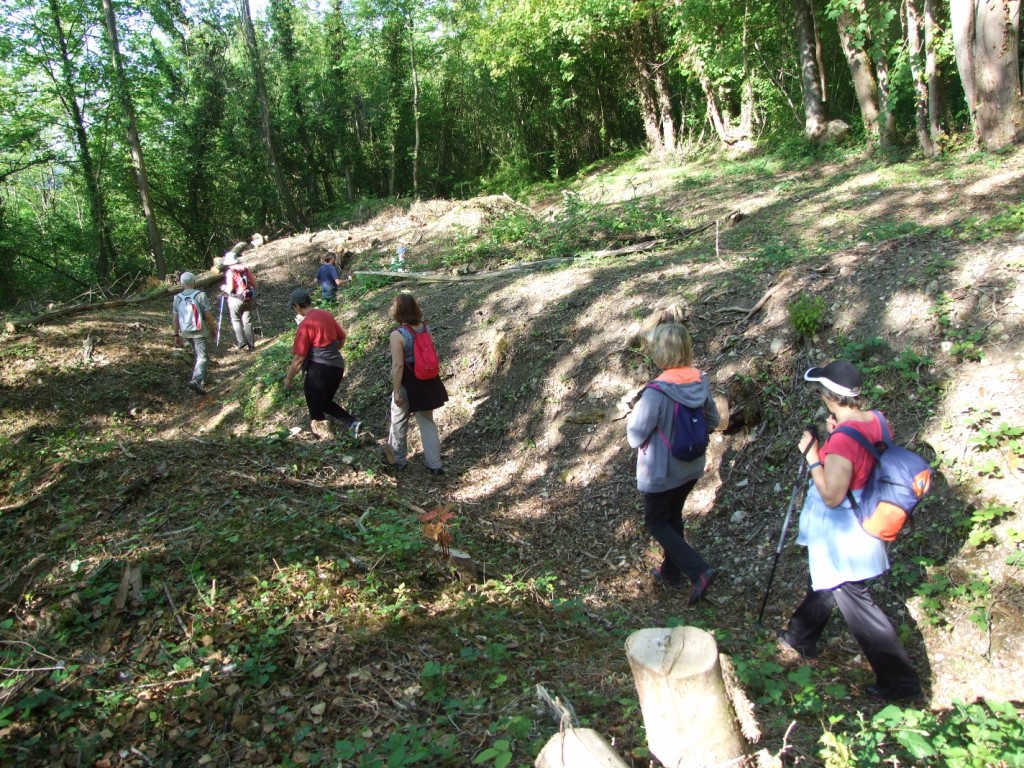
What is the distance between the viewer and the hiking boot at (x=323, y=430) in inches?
263

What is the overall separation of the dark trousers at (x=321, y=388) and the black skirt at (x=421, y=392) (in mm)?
1097

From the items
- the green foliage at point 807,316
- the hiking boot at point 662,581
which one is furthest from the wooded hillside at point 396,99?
the hiking boot at point 662,581

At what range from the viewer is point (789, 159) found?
53.1 ft

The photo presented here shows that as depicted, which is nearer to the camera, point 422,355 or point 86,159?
point 422,355

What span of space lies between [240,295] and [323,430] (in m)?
6.52

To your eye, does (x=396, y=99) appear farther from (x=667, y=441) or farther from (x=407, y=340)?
(x=667, y=441)

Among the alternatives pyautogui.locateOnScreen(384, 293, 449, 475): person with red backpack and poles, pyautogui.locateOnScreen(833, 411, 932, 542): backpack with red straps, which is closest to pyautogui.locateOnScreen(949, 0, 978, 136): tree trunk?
pyautogui.locateOnScreen(384, 293, 449, 475): person with red backpack and poles

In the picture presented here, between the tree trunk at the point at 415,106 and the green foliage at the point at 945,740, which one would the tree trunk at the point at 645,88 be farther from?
the green foliage at the point at 945,740

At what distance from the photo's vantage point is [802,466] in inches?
151

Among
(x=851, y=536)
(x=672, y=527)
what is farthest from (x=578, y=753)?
(x=672, y=527)

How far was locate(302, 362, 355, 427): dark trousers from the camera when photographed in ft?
22.1

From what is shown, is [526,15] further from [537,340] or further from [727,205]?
[537,340]

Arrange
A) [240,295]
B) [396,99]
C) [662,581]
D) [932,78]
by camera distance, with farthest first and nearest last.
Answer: [396,99] < [240,295] < [932,78] < [662,581]

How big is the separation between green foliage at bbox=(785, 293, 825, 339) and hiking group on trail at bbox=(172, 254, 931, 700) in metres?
1.14
